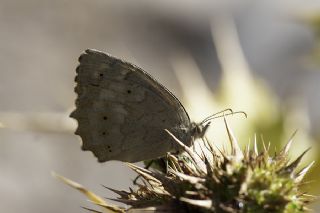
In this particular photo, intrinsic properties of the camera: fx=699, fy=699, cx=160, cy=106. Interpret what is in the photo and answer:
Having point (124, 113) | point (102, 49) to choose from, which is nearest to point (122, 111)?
point (124, 113)

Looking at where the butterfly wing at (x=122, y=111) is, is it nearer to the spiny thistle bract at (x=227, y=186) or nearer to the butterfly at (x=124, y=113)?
the butterfly at (x=124, y=113)

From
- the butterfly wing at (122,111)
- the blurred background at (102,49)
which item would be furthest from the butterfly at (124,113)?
the blurred background at (102,49)

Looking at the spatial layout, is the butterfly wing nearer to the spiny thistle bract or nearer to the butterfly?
the butterfly

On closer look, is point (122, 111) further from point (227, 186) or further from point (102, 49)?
point (102, 49)

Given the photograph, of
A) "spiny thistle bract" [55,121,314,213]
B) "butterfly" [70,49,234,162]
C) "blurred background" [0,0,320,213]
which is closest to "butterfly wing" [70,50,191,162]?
"butterfly" [70,49,234,162]

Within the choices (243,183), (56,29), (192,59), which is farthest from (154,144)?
(56,29)

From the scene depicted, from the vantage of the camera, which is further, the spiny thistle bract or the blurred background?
the blurred background
